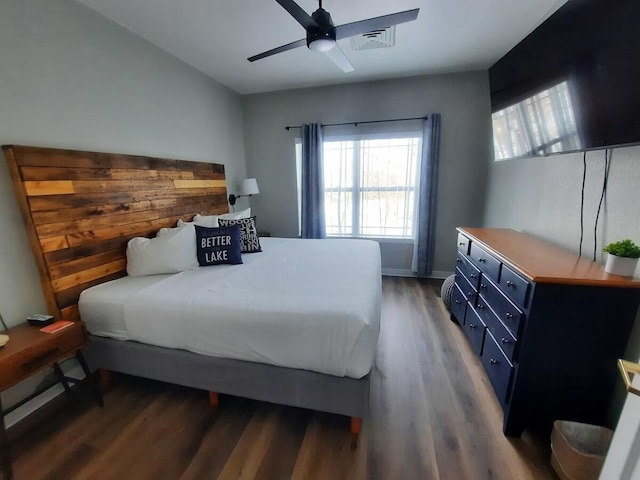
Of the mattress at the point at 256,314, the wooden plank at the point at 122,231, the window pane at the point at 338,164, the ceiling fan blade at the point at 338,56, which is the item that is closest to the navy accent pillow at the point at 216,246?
the mattress at the point at 256,314

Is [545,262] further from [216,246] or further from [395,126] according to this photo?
[395,126]

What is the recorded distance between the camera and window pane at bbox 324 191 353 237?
12.9 feet

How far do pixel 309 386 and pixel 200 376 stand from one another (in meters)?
0.68

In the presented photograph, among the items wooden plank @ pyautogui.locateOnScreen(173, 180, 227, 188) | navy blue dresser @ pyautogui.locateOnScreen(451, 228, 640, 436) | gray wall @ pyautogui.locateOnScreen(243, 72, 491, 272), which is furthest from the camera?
gray wall @ pyautogui.locateOnScreen(243, 72, 491, 272)

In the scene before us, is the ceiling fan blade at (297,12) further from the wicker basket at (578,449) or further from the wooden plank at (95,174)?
the wicker basket at (578,449)

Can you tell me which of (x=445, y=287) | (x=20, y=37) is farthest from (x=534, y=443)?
(x=20, y=37)

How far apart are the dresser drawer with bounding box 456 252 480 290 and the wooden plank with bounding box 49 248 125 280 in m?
2.80

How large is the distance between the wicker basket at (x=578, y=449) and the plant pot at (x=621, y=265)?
74cm

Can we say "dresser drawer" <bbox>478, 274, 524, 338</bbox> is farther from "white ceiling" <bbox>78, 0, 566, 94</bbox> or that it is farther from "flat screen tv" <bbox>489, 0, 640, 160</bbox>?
"white ceiling" <bbox>78, 0, 566, 94</bbox>

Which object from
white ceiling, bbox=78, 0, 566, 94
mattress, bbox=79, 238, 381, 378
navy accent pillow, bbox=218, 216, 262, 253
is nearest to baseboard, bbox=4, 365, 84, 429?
mattress, bbox=79, 238, 381, 378

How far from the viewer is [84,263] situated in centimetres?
187

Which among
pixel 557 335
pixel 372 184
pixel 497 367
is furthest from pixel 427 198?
pixel 557 335

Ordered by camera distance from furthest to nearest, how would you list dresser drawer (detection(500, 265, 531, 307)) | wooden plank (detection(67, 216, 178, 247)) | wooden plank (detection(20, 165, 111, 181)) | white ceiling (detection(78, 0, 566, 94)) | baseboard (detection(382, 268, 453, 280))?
baseboard (detection(382, 268, 453, 280)) → white ceiling (detection(78, 0, 566, 94)) → wooden plank (detection(67, 216, 178, 247)) → wooden plank (detection(20, 165, 111, 181)) → dresser drawer (detection(500, 265, 531, 307))

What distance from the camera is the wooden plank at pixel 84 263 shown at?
1.70 meters
